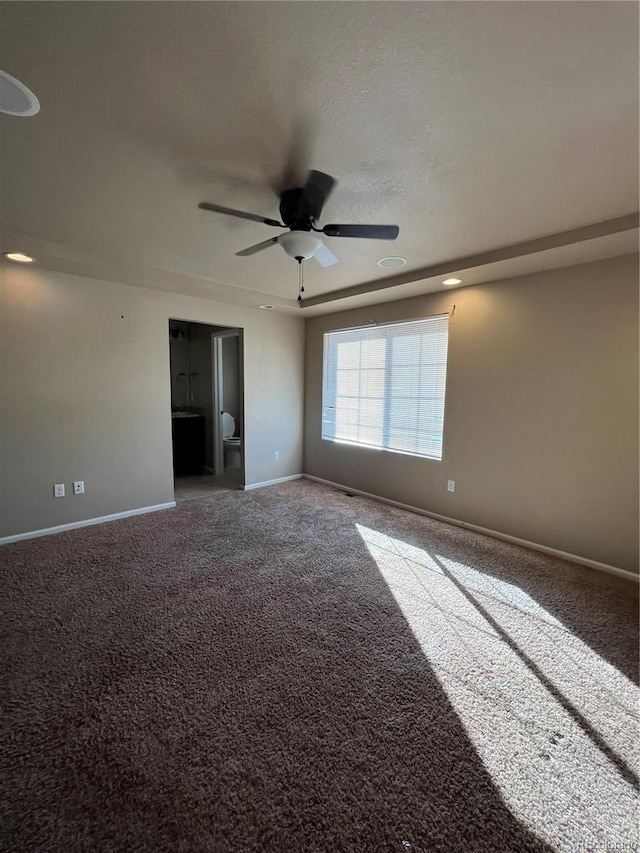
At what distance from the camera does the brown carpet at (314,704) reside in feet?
3.83

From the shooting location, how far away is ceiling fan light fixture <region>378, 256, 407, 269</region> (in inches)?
118

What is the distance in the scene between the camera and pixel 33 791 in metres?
1.23

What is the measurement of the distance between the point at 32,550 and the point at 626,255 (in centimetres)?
516

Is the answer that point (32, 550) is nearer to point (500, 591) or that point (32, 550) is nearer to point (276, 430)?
point (276, 430)

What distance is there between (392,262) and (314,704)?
310cm

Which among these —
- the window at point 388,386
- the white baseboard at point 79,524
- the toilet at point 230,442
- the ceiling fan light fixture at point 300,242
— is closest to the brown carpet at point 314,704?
the white baseboard at point 79,524

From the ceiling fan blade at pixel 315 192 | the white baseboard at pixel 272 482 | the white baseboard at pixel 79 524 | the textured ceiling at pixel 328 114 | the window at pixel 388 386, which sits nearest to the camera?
the textured ceiling at pixel 328 114

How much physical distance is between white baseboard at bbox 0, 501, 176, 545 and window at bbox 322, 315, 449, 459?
2.37m

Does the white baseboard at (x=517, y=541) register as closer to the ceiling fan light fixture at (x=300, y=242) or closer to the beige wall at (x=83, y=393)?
the beige wall at (x=83, y=393)

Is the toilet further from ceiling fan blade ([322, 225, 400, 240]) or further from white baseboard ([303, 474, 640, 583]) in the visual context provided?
ceiling fan blade ([322, 225, 400, 240])

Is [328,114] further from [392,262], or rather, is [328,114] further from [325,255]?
[392,262]

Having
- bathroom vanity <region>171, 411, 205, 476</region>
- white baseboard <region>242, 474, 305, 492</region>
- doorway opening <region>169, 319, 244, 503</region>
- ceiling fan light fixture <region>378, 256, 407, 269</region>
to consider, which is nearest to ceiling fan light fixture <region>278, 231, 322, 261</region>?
ceiling fan light fixture <region>378, 256, 407, 269</region>

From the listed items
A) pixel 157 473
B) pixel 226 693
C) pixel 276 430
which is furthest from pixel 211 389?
pixel 226 693

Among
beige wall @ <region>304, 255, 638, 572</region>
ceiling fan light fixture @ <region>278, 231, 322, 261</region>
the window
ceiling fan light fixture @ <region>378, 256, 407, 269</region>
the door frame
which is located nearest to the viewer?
ceiling fan light fixture @ <region>278, 231, 322, 261</region>
